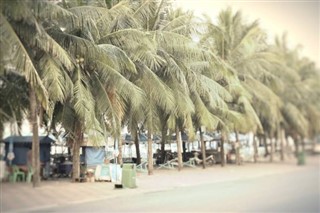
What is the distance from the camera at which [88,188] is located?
3090 millimetres

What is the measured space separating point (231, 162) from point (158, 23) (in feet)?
5.13

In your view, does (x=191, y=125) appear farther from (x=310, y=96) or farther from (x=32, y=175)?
(x=32, y=175)

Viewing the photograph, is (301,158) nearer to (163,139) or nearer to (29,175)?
(163,139)

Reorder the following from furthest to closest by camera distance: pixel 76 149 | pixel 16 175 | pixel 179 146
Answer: pixel 179 146 < pixel 76 149 < pixel 16 175

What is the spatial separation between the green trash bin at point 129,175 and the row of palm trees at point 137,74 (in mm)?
155

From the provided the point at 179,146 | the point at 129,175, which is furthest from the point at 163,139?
the point at 129,175

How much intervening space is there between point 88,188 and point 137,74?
1.02 m

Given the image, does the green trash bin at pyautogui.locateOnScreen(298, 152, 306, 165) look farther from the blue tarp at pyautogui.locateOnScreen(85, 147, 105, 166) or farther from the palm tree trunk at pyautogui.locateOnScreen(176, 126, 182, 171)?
the blue tarp at pyautogui.locateOnScreen(85, 147, 105, 166)

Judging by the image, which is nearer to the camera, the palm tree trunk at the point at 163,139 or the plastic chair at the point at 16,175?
the plastic chair at the point at 16,175

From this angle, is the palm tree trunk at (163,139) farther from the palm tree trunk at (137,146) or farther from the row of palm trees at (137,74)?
the palm tree trunk at (137,146)

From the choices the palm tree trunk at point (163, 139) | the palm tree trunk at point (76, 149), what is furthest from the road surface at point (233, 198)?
the palm tree trunk at point (163, 139)

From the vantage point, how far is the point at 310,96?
3480 millimetres

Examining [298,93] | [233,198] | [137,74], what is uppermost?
[137,74]

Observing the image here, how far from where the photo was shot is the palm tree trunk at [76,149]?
3023 millimetres
